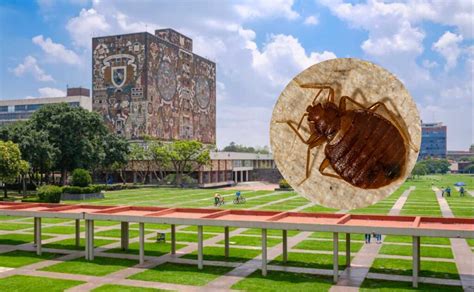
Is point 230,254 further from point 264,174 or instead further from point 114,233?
point 264,174

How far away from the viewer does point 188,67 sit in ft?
409

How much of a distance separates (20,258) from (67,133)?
1887 inches

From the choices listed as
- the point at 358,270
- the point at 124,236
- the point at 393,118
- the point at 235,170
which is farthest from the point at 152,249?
the point at 235,170

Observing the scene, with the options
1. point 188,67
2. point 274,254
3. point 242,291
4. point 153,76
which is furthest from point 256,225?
point 188,67

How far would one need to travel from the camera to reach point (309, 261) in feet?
90.7

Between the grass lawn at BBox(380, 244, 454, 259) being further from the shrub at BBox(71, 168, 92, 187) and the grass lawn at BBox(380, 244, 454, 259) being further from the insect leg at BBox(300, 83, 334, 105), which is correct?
the shrub at BBox(71, 168, 92, 187)

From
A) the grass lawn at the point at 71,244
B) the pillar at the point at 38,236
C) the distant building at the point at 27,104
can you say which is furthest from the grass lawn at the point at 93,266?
the distant building at the point at 27,104

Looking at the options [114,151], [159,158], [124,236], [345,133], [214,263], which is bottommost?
[214,263]

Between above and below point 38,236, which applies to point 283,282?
below

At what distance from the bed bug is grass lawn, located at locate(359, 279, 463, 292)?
182 inches

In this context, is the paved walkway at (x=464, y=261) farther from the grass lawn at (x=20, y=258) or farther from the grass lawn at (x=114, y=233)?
the grass lawn at (x=20, y=258)

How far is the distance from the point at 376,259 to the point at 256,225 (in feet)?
26.0

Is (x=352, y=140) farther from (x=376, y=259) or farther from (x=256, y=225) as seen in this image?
(x=376, y=259)

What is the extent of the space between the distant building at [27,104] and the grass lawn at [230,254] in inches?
5166
